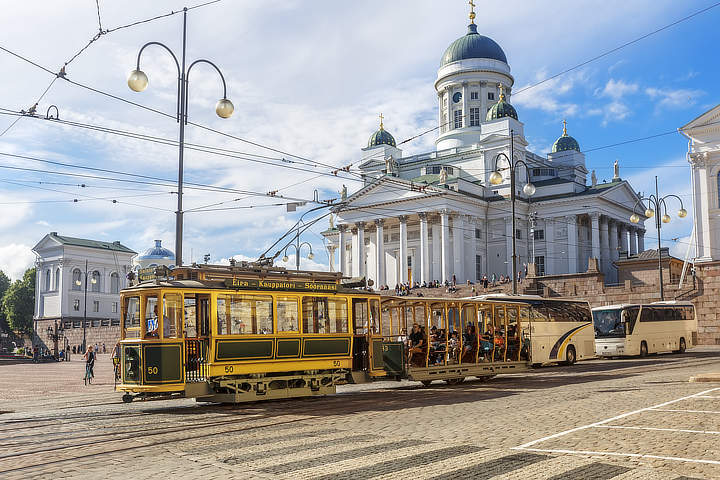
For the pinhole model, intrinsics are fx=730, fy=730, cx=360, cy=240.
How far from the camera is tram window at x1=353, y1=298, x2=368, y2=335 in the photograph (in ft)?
63.9

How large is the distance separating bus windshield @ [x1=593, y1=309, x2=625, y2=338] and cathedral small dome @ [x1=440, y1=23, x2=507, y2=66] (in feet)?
175

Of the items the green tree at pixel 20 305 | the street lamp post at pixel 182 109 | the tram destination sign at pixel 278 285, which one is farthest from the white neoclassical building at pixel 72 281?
the tram destination sign at pixel 278 285

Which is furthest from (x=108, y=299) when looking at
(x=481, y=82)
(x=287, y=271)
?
(x=287, y=271)

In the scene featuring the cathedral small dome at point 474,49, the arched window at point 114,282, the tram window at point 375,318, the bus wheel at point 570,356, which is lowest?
the bus wheel at point 570,356

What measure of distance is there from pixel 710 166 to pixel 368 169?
3835 centimetres

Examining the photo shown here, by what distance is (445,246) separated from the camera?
225ft

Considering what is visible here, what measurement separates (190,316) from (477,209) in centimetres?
5862

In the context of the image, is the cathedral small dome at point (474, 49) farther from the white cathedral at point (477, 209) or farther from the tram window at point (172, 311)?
the tram window at point (172, 311)

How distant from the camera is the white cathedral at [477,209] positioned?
230 ft

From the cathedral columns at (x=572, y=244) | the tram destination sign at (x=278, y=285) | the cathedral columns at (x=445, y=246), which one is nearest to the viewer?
the tram destination sign at (x=278, y=285)

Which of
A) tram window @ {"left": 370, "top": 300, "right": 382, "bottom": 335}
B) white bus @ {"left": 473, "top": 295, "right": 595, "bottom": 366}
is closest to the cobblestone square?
tram window @ {"left": 370, "top": 300, "right": 382, "bottom": 335}

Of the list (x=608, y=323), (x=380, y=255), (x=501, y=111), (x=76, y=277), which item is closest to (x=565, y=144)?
(x=501, y=111)

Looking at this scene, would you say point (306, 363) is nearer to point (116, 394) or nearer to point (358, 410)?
Answer: point (358, 410)

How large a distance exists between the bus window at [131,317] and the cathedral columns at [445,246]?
5303cm
